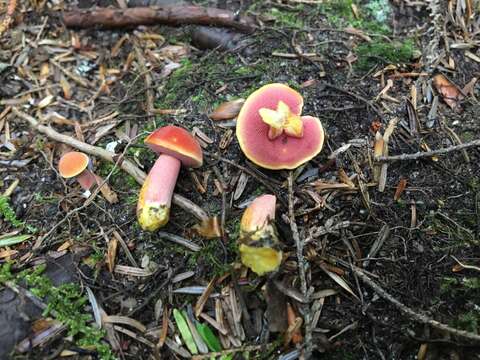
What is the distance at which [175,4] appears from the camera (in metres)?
3.24

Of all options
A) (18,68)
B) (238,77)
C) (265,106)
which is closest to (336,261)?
(265,106)

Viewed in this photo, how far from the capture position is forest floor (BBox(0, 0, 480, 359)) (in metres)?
1.98

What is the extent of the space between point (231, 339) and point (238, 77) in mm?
1661

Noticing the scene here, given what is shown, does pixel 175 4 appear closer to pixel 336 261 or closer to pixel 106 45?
pixel 106 45

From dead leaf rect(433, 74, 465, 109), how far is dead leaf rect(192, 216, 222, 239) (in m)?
1.71

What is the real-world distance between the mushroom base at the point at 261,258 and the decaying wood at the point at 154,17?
5.86 ft

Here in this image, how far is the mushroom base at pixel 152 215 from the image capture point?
219cm

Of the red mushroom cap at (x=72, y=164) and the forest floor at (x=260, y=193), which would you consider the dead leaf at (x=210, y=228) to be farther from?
the red mushroom cap at (x=72, y=164)

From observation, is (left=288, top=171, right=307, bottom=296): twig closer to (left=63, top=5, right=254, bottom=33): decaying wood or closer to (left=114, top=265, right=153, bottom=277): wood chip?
(left=114, top=265, right=153, bottom=277): wood chip

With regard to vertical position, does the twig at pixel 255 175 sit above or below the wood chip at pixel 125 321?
above

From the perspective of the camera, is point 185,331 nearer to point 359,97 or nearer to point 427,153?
point 427,153

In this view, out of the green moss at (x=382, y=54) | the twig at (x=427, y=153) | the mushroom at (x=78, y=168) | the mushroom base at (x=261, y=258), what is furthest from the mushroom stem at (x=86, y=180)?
the green moss at (x=382, y=54)

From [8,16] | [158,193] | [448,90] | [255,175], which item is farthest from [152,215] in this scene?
[8,16]

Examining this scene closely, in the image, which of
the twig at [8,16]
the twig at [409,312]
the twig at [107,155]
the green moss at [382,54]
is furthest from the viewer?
the twig at [8,16]
